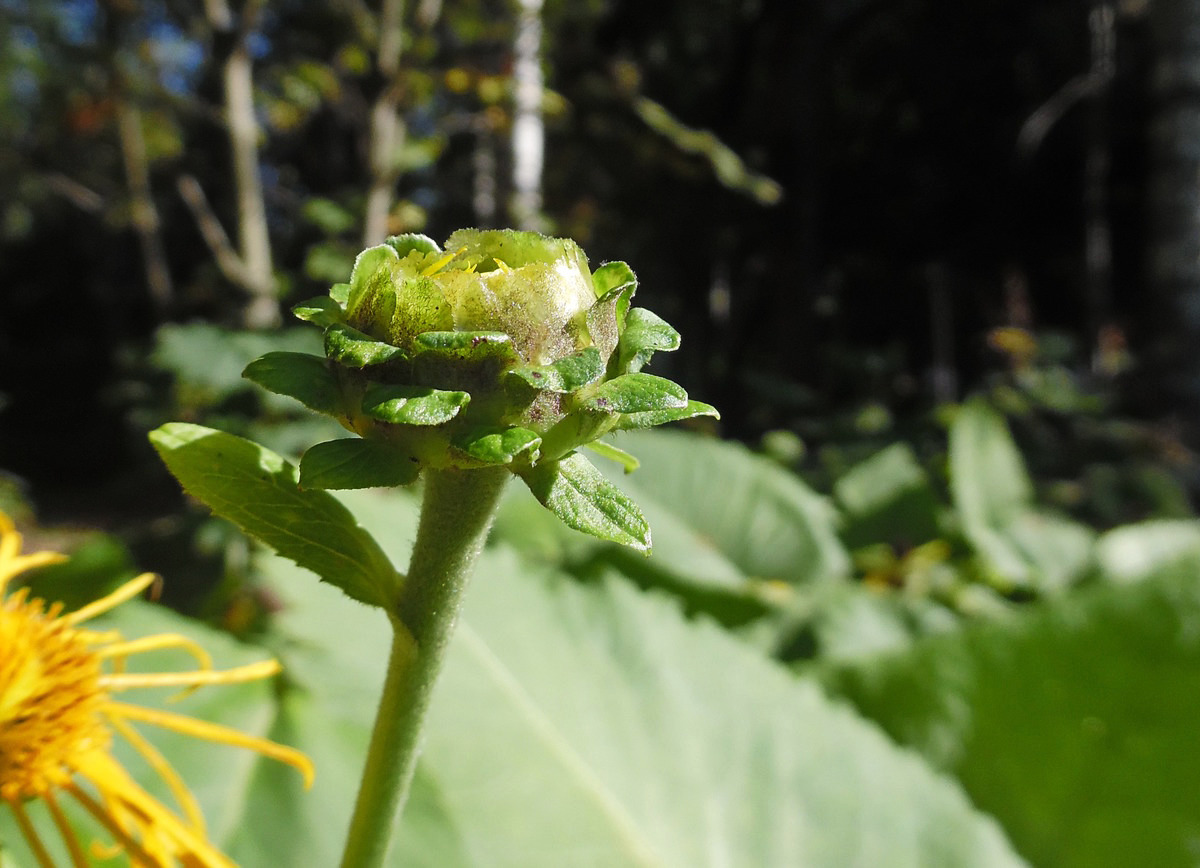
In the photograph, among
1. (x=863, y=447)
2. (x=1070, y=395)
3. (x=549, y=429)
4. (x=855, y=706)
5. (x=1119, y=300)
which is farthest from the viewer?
(x=1119, y=300)

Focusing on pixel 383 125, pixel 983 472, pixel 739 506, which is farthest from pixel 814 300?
pixel 739 506

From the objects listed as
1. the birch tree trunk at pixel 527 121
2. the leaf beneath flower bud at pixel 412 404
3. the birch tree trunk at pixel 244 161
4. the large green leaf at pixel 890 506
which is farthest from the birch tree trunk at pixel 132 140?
the leaf beneath flower bud at pixel 412 404

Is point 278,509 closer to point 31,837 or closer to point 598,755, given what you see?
point 31,837

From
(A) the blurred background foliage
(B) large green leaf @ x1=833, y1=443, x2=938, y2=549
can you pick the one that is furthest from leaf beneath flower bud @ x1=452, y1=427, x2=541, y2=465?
(B) large green leaf @ x1=833, y1=443, x2=938, y2=549

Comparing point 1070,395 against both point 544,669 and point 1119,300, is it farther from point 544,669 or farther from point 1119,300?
point 1119,300

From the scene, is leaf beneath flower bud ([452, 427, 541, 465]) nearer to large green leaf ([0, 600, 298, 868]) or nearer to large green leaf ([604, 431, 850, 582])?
large green leaf ([0, 600, 298, 868])

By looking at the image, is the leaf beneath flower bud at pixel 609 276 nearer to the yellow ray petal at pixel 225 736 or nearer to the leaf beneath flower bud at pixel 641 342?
the leaf beneath flower bud at pixel 641 342

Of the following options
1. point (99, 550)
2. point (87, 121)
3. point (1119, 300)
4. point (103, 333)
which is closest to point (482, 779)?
point (99, 550)
